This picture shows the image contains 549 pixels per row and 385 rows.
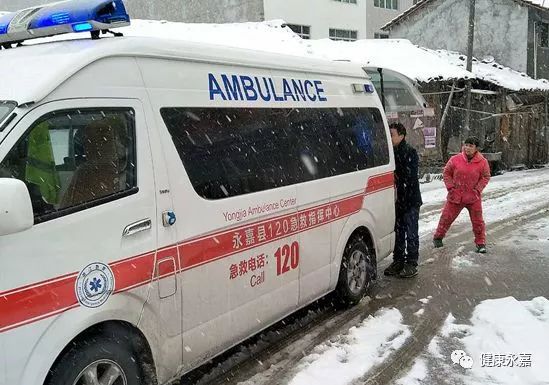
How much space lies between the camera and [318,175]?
16.3 feet

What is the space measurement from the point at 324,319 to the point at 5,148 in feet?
11.9

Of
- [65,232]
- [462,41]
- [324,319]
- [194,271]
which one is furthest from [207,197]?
[462,41]

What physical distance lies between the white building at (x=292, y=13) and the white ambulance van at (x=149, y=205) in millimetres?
22031

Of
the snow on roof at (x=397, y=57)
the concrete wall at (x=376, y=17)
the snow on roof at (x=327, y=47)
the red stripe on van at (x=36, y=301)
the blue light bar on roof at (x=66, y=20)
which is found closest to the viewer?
the red stripe on van at (x=36, y=301)

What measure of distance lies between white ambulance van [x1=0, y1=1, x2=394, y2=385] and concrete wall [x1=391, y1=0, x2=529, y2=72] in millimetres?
25014

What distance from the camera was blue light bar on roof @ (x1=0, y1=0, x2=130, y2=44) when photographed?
3184 mm

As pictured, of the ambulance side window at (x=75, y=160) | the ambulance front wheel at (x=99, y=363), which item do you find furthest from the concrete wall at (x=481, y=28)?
the ambulance front wheel at (x=99, y=363)

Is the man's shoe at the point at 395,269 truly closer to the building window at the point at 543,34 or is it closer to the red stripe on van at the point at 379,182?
the red stripe on van at the point at 379,182

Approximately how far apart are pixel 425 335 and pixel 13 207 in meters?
3.73

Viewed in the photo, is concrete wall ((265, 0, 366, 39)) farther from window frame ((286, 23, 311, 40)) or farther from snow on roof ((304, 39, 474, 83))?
snow on roof ((304, 39, 474, 83))

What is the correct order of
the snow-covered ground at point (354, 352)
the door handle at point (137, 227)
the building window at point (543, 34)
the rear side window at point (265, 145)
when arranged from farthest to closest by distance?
the building window at point (543, 34) < the snow-covered ground at point (354, 352) < the rear side window at point (265, 145) < the door handle at point (137, 227)

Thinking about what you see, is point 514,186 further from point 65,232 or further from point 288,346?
point 65,232

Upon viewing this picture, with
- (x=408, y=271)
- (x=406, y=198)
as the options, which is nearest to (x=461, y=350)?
(x=408, y=271)

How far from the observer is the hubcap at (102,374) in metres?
2.86
